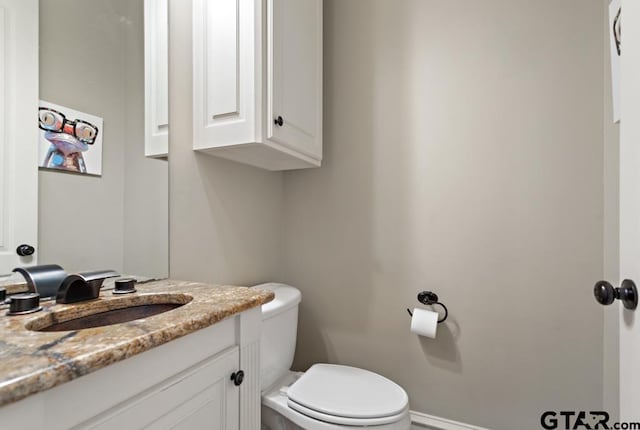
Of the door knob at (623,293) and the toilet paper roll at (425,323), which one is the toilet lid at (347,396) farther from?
the door knob at (623,293)

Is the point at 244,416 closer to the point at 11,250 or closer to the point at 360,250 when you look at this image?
the point at 11,250

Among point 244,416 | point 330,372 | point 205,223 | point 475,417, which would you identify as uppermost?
point 205,223

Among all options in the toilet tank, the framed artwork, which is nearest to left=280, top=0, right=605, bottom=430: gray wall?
the toilet tank

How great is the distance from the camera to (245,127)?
3.84 ft

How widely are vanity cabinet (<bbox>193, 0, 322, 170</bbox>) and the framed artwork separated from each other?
37 centimetres

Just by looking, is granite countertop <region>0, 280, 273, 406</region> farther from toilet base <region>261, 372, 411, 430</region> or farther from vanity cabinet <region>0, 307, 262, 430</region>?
toilet base <region>261, 372, 411, 430</region>

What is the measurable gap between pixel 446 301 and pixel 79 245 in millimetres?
1444

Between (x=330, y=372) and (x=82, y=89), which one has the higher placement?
(x=82, y=89)

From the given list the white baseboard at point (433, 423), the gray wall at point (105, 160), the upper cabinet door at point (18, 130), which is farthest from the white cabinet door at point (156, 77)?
the white baseboard at point (433, 423)

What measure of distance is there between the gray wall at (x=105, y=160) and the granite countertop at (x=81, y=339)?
0.18m

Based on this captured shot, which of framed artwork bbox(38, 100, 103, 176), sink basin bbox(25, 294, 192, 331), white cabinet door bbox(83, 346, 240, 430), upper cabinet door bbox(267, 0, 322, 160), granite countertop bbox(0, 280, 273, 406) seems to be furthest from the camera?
upper cabinet door bbox(267, 0, 322, 160)

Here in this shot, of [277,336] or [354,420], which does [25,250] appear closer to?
[277,336]

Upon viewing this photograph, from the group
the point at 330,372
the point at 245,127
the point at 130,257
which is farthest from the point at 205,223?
the point at 330,372

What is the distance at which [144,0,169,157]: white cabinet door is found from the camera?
1.14 metres
